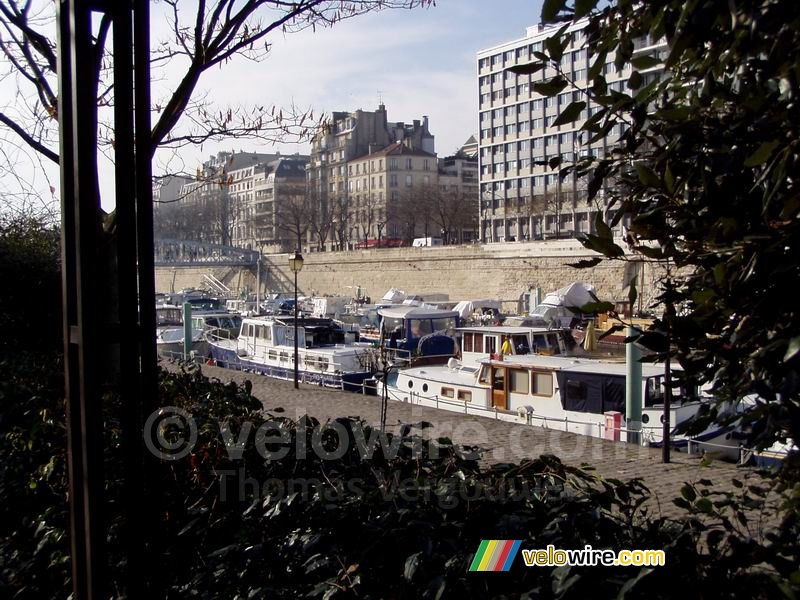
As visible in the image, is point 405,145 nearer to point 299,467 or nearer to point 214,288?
point 214,288

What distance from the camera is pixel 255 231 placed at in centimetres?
9938

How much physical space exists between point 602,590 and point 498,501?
0.79 meters

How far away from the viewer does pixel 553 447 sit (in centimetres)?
1003

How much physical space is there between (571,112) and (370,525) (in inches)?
62.7

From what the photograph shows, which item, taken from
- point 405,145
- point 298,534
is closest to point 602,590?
point 298,534

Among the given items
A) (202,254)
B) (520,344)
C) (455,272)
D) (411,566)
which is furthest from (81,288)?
(202,254)

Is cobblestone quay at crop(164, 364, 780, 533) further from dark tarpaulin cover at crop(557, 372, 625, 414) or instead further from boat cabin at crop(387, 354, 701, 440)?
dark tarpaulin cover at crop(557, 372, 625, 414)

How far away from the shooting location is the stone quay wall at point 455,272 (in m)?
46.1

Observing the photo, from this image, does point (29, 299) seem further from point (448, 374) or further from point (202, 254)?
point (202, 254)

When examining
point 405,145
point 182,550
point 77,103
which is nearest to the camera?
point 77,103

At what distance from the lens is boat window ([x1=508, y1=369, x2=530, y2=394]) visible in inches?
645

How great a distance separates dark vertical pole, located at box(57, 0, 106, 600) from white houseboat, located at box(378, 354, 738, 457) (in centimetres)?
1040

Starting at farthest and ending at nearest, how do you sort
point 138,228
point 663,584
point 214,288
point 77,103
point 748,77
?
point 214,288
point 138,228
point 77,103
point 663,584
point 748,77

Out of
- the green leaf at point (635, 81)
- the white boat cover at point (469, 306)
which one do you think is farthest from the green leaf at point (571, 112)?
the white boat cover at point (469, 306)
